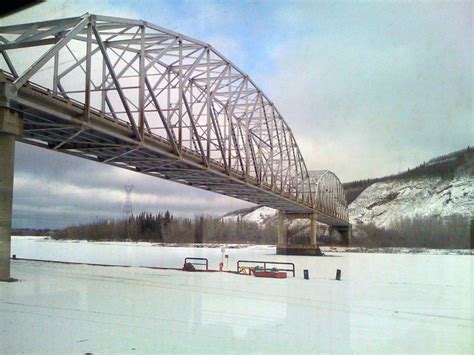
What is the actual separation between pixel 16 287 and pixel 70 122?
8611 millimetres

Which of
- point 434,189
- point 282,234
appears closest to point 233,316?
point 434,189

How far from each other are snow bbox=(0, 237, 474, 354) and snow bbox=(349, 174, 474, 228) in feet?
3.84

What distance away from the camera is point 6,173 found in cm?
1572

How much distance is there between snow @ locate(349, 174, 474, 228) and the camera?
33.3 ft

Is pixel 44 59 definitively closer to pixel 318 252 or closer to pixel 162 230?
pixel 162 230

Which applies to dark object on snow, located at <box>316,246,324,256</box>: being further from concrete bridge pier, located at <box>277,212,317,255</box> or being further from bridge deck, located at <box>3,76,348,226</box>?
bridge deck, located at <box>3,76,348,226</box>

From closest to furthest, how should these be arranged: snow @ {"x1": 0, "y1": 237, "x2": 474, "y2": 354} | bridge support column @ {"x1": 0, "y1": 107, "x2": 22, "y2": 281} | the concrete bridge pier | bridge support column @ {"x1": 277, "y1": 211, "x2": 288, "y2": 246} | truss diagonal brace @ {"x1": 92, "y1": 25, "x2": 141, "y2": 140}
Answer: snow @ {"x1": 0, "y1": 237, "x2": 474, "y2": 354}
bridge support column @ {"x1": 0, "y1": 107, "x2": 22, "y2": 281}
truss diagonal brace @ {"x1": 92, "y1": 25, "x2": 141, "y2": 140}
bridge support column @ {"x1": 277, "y1": 211, "x2": 288, "y2": 246}
the concrete bridge pier

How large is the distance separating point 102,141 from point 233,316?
16.1 metres

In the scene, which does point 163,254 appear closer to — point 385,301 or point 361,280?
point 361,280

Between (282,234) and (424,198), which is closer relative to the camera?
(424,198)

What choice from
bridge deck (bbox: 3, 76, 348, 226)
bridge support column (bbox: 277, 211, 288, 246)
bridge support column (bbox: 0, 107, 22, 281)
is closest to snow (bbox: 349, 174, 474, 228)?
bridge support column (bbox: 0, 107, 22, 281)

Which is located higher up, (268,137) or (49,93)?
(268,137)

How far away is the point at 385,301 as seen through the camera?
574 inches

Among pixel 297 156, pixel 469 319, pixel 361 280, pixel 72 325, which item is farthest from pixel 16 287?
pixel 297 156
